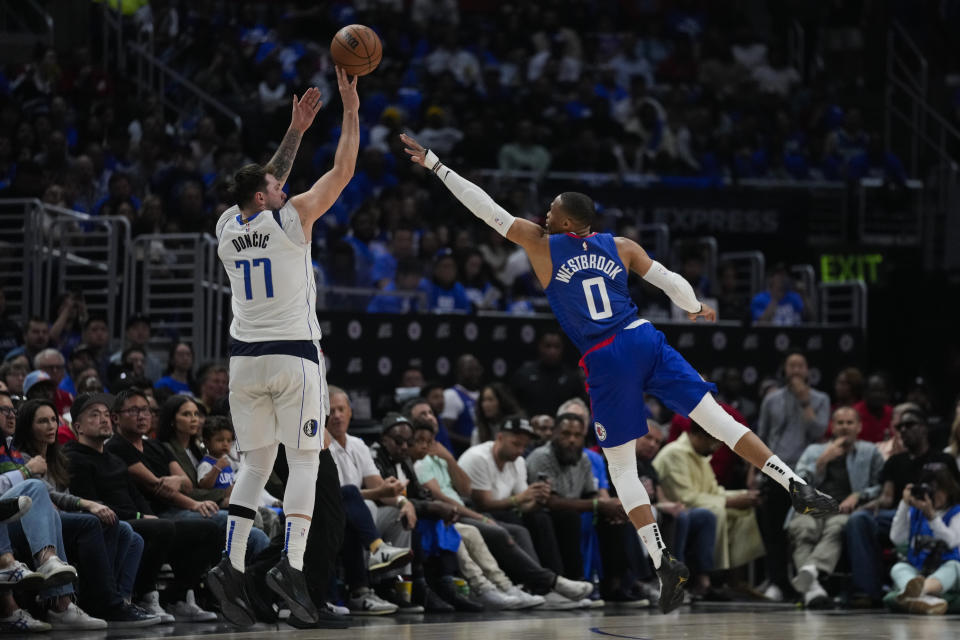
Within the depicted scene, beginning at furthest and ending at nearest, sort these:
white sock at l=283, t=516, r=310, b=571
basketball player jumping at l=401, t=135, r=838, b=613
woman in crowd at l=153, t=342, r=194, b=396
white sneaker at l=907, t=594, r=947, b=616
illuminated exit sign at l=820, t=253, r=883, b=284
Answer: illuminated exit sign at l=820, t=253, r=883, b=284
woman in crowd at l=153, t=342, r=194, b=396
white sneaker at l=907, t=594, r=947, b=616
basketball player jumping at l=401, t=135, r=838, b=613
white sock at l=283, t=516, r=310, b=571

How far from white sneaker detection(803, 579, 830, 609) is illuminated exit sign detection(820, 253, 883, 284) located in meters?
7.65

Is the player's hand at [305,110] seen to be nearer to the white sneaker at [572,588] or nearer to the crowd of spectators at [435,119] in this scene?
the white sneaker at [572,588]

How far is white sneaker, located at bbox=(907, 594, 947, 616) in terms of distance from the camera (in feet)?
36.9

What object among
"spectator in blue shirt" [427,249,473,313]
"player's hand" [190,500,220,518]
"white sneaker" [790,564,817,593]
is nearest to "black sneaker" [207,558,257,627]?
"player's hand" [190,500,220,518]

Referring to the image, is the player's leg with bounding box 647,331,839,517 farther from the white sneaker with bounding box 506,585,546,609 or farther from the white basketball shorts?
the white sneaker with bounding box 506,585,546,609

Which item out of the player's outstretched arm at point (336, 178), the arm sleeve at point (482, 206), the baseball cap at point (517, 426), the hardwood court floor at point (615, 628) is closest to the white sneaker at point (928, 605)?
the hardwood court floor at point (615, 628)

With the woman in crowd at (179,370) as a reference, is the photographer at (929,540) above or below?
below

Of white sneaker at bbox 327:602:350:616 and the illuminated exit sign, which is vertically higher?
the illuminated exit sign

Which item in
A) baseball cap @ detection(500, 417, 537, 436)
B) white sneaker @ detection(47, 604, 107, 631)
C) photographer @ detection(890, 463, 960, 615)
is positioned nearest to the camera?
white sneaker @ detection(47, 604, 107, 631)

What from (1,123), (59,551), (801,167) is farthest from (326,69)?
(59,551)

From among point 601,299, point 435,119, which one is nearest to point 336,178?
point 601,299

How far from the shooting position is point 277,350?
805 cm

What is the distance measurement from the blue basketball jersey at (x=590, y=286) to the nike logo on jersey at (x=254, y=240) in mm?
1726

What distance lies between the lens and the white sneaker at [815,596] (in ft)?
39.5
